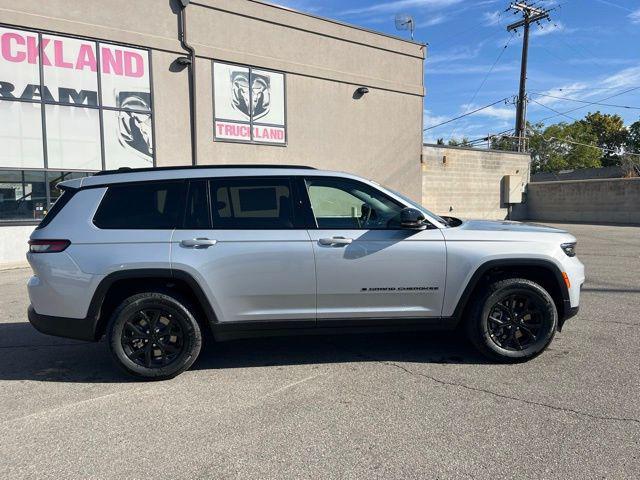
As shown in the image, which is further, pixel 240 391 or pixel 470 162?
pixel 470 162

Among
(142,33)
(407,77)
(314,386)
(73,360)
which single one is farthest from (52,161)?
(407,77)

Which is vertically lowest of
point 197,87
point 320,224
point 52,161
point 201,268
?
point 201,268

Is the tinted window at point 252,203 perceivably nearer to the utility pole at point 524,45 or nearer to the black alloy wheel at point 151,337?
the black alloy wheel at point 151,337

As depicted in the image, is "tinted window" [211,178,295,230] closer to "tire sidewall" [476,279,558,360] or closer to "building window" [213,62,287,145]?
"tire sidewall" [476,279,558,360]

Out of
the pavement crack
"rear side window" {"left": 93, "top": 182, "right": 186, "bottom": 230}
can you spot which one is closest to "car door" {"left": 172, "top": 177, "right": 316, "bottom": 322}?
"rear side window" {"left": 93, "top": 182, "right": 186, "bottom": 230}

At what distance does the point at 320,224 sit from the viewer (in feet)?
14.5

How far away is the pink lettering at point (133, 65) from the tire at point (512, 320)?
39.8ft

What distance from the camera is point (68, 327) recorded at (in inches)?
167

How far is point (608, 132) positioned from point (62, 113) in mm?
67039

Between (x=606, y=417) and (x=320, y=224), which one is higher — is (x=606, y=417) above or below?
below

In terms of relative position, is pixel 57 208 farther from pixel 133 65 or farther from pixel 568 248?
pixel 133 65

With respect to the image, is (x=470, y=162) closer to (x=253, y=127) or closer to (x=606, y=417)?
(x=253, y=127)

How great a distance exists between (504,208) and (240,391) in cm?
2667

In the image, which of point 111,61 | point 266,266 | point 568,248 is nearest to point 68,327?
point 266,266
